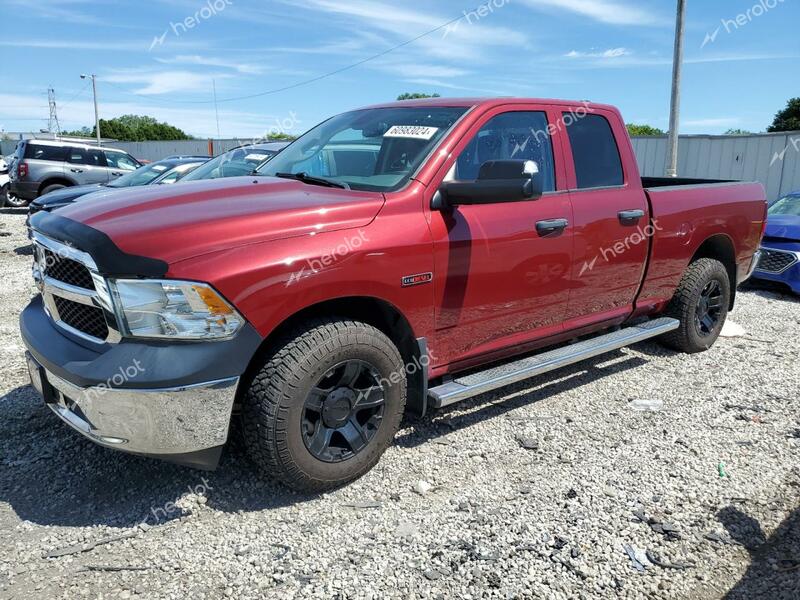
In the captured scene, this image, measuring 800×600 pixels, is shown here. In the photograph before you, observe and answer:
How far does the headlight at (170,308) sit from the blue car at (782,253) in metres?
7.53

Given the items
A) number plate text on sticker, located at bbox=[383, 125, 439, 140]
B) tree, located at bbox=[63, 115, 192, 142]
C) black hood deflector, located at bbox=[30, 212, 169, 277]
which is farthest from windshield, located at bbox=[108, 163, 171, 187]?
tree, located at bbox=[63, 115, 192, 142]

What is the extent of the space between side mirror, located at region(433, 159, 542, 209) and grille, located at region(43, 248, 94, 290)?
169 centimetres

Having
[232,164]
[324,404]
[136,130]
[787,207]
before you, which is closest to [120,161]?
[232,164]

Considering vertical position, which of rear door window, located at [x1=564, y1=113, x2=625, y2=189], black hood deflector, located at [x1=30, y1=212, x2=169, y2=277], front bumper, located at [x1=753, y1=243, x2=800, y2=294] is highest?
rear door window, located at [x1=564, y1=113, x2=625, y2=189]

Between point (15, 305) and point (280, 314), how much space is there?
532 cm

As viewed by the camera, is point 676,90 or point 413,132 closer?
point 413,132

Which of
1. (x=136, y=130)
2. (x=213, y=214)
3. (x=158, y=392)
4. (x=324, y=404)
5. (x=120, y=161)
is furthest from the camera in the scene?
(x=136, y=130)

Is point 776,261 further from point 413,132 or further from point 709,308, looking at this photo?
point 413,132

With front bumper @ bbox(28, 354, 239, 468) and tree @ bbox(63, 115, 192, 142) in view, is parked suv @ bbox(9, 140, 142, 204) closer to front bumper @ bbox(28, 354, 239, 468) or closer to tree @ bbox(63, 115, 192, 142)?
front bumper @ bbox(28, 354, 239, 468)

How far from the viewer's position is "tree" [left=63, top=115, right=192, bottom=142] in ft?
262

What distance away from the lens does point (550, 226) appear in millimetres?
3775

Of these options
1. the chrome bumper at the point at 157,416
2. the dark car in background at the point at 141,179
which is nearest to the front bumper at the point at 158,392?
the chrome bumper at the point at 157,416

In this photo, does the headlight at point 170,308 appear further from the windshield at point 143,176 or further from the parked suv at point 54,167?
the parked suv at point 54,167

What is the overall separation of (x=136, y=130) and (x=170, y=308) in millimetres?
88341
